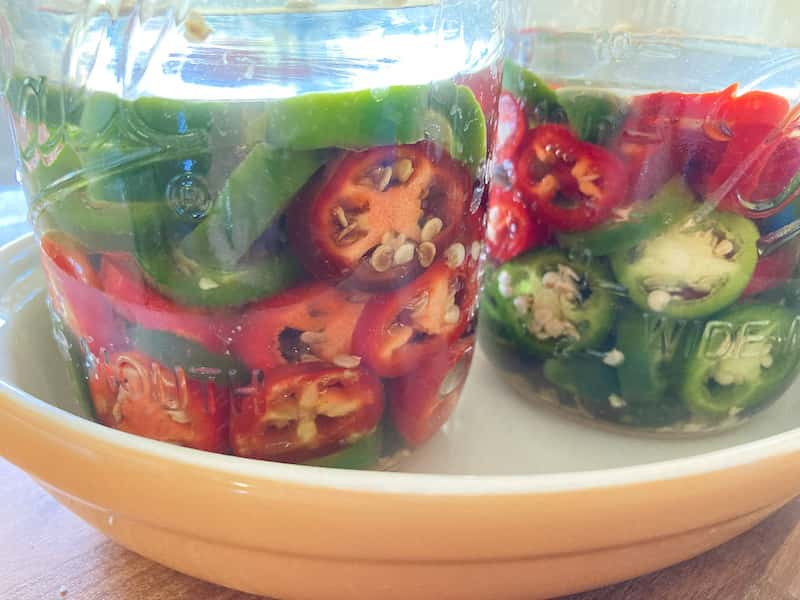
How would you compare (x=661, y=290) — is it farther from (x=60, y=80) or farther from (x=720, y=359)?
(x=60, y=80)

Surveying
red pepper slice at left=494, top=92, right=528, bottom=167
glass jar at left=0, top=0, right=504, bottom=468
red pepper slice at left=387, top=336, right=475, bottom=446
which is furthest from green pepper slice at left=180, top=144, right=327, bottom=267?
red pepper slice at left=494, top=92, right=528, bottom=167

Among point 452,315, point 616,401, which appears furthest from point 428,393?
point 616,401

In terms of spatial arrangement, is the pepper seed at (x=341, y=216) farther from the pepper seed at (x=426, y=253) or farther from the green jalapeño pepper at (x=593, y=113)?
the green jalapeño pepper at (x=593, y=113)

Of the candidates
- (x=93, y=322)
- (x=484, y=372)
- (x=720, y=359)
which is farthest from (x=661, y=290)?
(x=93, y=322)

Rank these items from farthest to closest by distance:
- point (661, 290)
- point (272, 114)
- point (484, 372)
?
point (484, 372), point (661, 290), point (272, 114)

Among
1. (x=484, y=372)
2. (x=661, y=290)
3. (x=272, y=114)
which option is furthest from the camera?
(x=484, y=372)

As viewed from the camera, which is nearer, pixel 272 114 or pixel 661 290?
pixel 272 114

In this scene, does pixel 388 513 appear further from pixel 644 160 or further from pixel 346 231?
pixel 644 160
